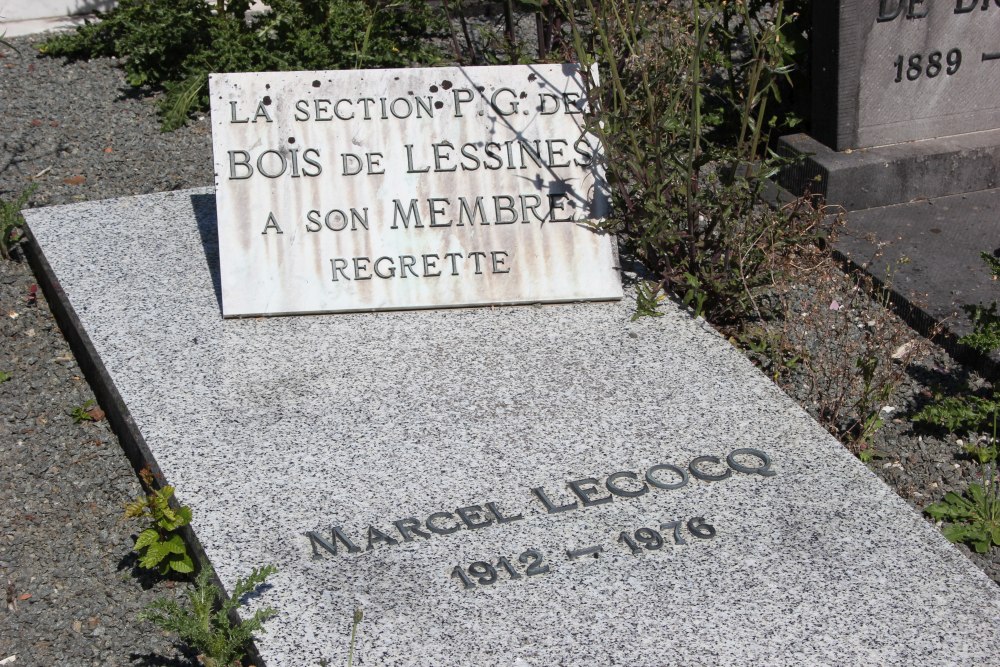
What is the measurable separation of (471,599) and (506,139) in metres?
1.79

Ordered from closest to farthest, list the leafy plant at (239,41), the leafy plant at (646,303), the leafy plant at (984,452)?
the leafy plant at (984,452) → the leafy plant at (646,303) → the leafy plant at (239,41)

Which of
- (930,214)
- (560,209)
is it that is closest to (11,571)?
(560,209)

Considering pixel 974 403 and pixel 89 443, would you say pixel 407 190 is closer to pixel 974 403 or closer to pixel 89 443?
pixel 89 443

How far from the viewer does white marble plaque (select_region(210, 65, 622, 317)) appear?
373cm

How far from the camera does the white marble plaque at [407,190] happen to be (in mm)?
3734

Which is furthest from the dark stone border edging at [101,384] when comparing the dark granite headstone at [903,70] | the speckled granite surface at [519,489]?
the dark granite headstone at [903,70]

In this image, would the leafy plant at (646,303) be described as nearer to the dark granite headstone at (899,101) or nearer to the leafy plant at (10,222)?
the dark granite headstone at (899,101)

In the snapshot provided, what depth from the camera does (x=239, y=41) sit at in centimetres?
584

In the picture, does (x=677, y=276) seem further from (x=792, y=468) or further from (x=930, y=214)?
(x=930, y=214)

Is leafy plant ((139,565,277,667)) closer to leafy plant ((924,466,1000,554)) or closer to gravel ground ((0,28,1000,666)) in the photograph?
gravel ground ((0,28,1000,666))

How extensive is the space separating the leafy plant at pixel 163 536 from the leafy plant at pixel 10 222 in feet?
6.40

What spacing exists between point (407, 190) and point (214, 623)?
1733 millimetres

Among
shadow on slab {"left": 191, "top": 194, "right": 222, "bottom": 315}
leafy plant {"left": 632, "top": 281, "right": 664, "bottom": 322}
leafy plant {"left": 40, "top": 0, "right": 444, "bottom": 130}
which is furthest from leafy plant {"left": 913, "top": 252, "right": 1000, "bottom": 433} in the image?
leafy plant {"left": 40, "top": 0, "right": 444, "bottom": 130}

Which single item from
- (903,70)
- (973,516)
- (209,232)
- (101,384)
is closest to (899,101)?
(903,70)
